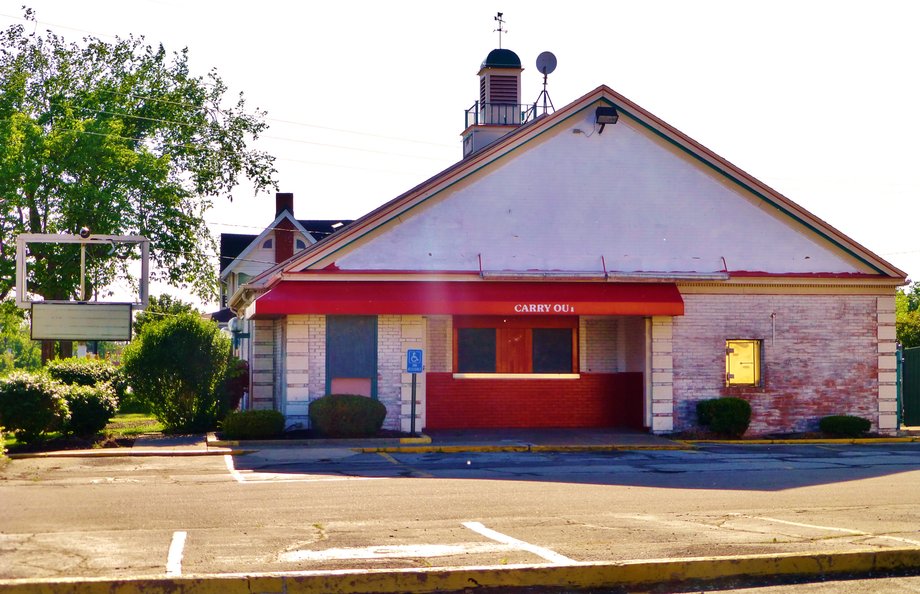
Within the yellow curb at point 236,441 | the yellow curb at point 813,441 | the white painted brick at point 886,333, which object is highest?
the white painted brick at point 886,333

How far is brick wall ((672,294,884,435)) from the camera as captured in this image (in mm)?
26656

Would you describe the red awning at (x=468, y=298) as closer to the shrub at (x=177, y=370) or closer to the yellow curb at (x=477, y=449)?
the shrub at (x=177, y=370)

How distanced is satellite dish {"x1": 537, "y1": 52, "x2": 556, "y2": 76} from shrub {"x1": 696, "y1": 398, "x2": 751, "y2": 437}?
12.0 m

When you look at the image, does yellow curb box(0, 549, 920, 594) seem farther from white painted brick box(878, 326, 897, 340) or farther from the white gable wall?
white painted brick box(878, 326, 897, 340)

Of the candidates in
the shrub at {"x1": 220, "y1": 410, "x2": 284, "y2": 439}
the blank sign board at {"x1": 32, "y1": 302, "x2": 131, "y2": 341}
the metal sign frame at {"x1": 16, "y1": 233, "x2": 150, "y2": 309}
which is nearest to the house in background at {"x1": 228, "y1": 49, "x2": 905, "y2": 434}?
the shrub at {"x1": 220, "y1": 410, "x2": 284, "y2": 439}

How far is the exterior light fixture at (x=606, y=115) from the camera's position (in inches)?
1045

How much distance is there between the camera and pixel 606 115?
Answer: 2658 cm

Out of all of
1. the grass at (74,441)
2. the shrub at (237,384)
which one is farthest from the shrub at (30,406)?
the shrub at (237,384)

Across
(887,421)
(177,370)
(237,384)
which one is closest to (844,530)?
(887,421)

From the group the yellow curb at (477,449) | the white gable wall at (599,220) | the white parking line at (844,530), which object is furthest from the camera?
the white gable wall at (599,220)

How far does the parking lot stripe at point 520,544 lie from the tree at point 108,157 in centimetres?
3125

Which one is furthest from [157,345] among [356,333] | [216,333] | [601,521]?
[601,521]

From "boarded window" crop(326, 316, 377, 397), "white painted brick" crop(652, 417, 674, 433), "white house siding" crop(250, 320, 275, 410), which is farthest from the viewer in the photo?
"white house siding" crop(250, 320, 275, 410)

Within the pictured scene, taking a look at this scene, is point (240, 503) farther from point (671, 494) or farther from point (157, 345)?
point (157, 345)
